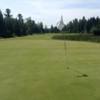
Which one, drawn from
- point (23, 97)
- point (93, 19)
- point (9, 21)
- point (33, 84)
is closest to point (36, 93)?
point (23, 97)

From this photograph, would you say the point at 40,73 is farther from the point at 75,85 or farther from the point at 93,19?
the point at 93,19

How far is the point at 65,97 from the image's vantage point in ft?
31.4

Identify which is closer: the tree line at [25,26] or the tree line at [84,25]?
the tree line at [25,26]

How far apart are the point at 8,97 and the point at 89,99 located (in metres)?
2.80

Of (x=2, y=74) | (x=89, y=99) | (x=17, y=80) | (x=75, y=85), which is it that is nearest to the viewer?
(x=89, y=99)

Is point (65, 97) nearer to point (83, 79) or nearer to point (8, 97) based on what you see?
point (8, 97)

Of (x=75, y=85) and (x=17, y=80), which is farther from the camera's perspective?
(x=17, y=80)

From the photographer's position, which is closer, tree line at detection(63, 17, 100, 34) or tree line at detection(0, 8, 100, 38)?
tree line at detection(0, 8, 100, 38)

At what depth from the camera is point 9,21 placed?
102812 mm

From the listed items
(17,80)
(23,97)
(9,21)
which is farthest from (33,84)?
(9,21)

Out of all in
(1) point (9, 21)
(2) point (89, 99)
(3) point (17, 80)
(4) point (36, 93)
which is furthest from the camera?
(1) point (9, 21)

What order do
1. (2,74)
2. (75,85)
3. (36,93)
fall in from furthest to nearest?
(2,74), (75,85), (36,93)

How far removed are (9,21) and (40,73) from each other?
3552 inches

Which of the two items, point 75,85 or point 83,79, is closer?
point 75,85
